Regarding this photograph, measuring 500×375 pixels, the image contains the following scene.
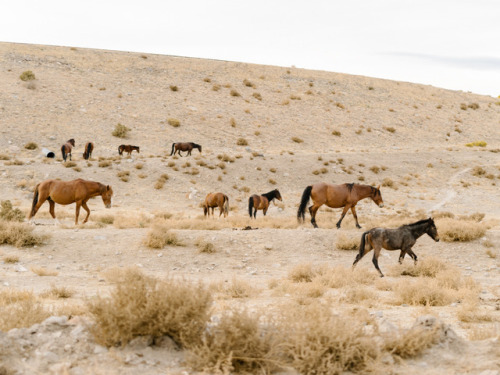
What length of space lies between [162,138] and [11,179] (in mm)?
14586

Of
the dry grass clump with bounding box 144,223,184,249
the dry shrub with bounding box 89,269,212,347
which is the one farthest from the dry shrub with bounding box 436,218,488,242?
the dry shrub with bounding box 89,269,212,347

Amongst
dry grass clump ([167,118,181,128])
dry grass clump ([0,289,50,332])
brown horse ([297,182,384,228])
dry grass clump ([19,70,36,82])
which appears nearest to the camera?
dry grass clump ([0,289,50,332])

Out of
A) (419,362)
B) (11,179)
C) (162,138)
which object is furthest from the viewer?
(162,138)

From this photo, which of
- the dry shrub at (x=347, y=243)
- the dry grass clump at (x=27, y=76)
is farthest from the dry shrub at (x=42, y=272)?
the dry grass clump at (x=27, y=76)

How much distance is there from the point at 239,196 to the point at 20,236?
1671 centimetres

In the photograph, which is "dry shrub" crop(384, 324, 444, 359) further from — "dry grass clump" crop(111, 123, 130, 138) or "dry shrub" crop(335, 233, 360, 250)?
"dry grass clump" crop(111, 123, 130, 138)

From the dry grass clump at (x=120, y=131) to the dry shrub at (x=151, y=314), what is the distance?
3474 cm

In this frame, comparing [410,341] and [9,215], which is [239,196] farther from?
[410,341]

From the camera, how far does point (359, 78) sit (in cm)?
6556

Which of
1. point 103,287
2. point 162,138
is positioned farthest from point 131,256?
point 162,138

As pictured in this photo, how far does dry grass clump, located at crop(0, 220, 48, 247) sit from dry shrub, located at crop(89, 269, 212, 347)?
947cm

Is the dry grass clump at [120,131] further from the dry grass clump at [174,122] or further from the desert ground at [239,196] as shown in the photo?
the dry grass clump at [174,122]

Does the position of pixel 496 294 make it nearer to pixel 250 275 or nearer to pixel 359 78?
pixel 250 275

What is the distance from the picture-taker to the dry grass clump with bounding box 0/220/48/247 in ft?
47.3
